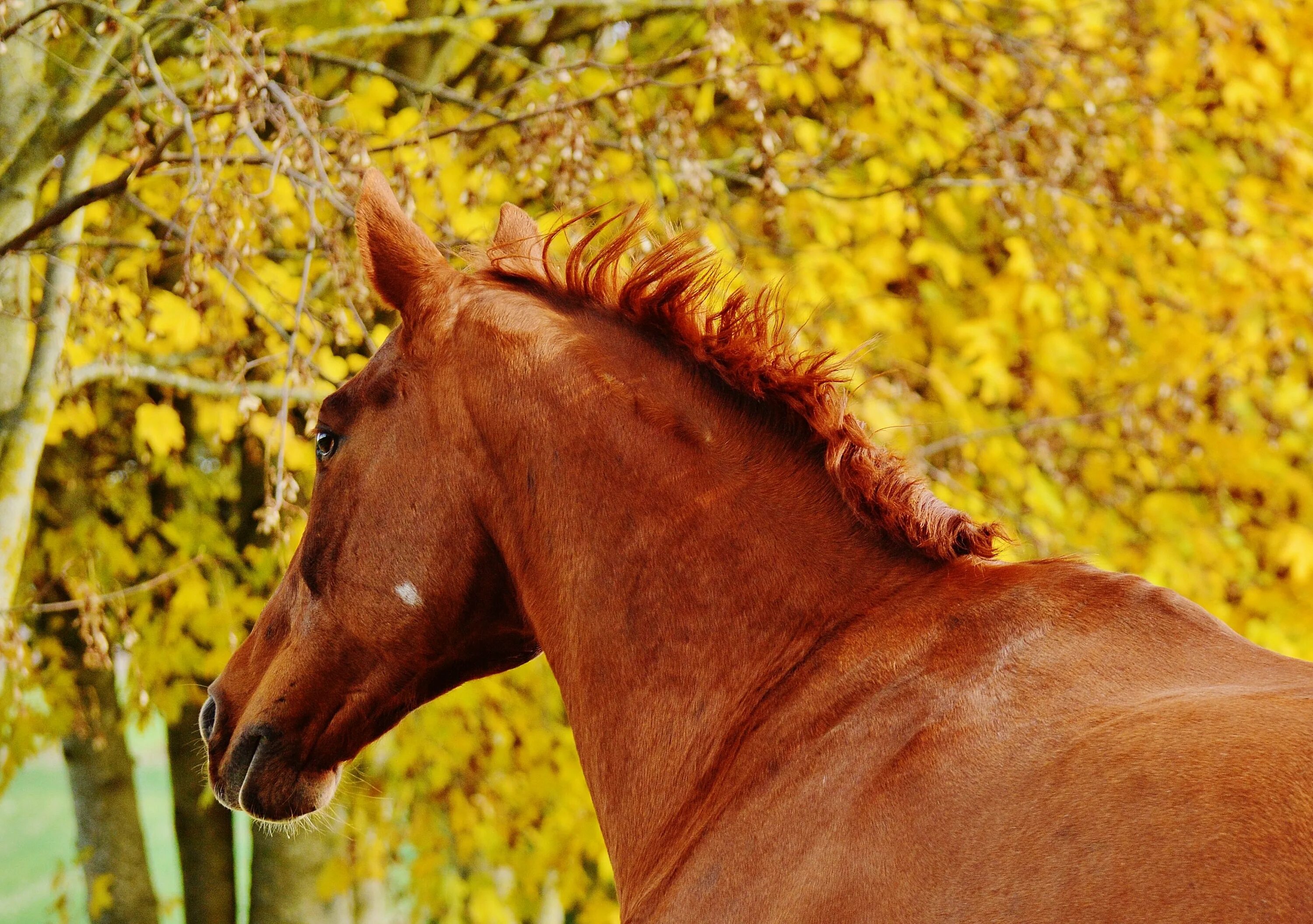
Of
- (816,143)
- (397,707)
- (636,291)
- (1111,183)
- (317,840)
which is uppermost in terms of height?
(636,291)

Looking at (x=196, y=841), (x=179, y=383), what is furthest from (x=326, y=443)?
(x=196, y=841)

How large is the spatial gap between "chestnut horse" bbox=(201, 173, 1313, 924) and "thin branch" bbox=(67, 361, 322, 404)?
1.36 meters

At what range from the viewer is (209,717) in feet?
8.91

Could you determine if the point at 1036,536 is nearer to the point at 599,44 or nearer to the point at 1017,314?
the point at 1017,314

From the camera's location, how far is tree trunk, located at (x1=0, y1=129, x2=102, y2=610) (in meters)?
3.88

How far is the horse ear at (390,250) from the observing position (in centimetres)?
249

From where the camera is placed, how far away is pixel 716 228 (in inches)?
213

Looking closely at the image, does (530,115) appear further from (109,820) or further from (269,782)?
(109,820)

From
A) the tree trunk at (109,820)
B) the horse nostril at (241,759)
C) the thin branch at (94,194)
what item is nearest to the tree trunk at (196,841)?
the tree trunk at (109,820)

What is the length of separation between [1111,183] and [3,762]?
6443mm

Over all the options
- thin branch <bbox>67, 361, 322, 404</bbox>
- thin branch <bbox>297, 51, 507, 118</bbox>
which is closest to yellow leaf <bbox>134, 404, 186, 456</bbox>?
thin branch <bbox>67, 361, 322, 404</bbox>

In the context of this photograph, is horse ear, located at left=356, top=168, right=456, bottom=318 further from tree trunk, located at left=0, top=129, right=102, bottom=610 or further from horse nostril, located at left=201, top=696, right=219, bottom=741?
tree trunk, located at left=0, top=129, right=102, bottom=610

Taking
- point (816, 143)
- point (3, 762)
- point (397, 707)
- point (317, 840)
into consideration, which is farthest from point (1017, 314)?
point (3, 762)

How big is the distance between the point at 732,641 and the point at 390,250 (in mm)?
1053
